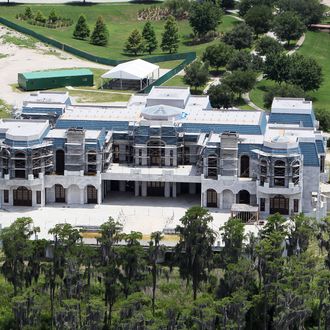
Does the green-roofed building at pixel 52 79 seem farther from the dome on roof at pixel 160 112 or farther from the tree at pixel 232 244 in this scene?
the tree at pixel 232 244

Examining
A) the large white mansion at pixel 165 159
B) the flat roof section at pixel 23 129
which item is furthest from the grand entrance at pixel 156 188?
the flat roof section at pixel 23 129

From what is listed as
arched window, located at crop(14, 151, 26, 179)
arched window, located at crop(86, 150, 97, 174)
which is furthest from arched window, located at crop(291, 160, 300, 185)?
arched window, located at crop(14, 151, 26, 179)

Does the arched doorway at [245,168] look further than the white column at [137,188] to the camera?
No

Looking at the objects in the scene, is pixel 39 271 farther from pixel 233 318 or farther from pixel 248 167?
pixel 248 167

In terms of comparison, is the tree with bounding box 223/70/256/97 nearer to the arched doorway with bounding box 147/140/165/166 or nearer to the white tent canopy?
the white tent canopy

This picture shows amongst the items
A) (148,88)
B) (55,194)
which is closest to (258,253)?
(55,194)

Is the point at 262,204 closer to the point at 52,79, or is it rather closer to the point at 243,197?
the point at 243,197
